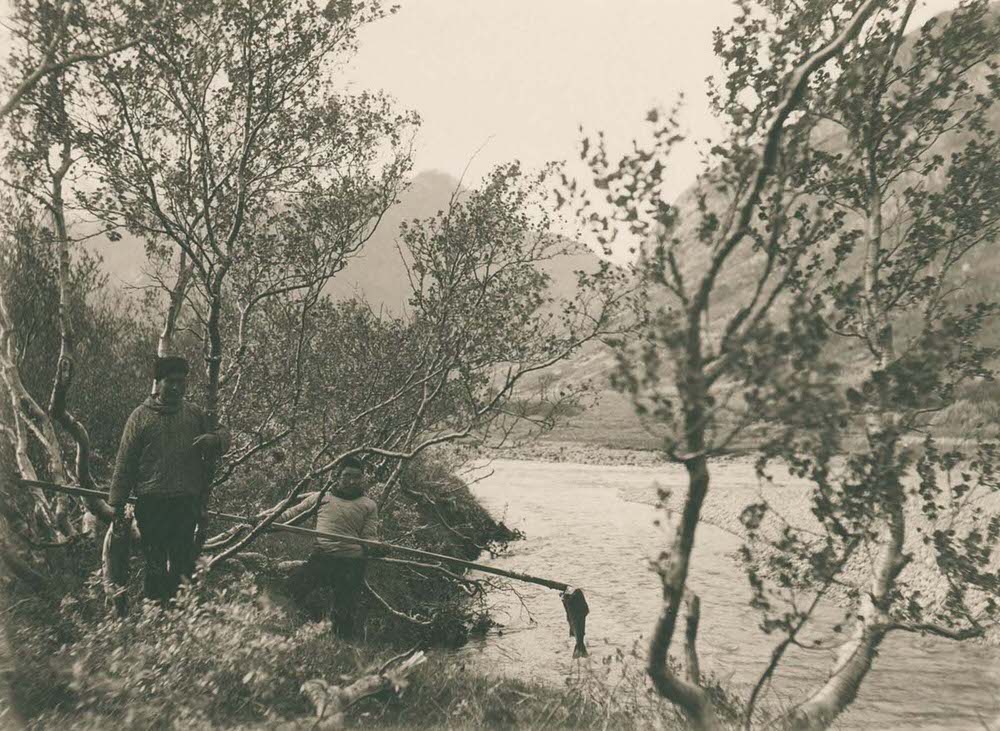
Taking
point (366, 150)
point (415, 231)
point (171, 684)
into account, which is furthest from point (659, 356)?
point (366, 150)

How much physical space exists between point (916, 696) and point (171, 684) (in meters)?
11.5

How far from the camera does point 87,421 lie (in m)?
16.0

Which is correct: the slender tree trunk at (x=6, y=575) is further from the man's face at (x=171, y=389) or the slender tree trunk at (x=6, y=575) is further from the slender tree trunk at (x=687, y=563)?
the slender tree trunk at (x=687, y=563)

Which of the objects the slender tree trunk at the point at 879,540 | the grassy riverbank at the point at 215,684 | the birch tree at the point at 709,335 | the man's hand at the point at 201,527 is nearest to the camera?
the birch tree at the point at 709,335

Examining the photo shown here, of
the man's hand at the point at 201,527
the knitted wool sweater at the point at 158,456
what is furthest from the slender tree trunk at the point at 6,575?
the man's hand at the point at 201,527

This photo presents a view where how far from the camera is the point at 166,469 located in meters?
6.93

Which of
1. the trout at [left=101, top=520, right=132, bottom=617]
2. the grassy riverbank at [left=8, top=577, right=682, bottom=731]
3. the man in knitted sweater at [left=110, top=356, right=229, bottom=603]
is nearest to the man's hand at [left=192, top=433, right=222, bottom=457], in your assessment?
the man in knitted sweater at [left=110, top=356, right=229, bottom=603]

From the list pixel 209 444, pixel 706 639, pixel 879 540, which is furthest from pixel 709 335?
pixel 706 639

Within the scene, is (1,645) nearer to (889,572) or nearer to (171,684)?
(171,684)

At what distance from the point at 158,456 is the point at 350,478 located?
3163 mm

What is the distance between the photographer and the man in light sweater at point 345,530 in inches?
382

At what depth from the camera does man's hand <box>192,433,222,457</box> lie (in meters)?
6.92

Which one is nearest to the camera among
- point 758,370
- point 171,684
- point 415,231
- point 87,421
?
point 758,370

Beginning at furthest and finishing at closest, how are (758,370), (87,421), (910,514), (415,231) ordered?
(910,514) < (87,421) < (415,231) < (758,370)
